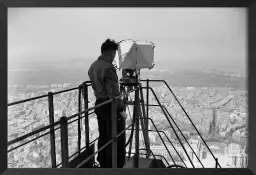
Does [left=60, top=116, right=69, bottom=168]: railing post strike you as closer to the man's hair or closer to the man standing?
the man standing

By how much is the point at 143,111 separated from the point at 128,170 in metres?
2.59

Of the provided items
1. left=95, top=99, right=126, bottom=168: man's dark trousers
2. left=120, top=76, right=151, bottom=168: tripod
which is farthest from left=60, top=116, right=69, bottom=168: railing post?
left=120, top=76, right=151, bottom=168: tripod

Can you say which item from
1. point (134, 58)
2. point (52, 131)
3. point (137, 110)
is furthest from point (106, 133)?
point (134, 58)

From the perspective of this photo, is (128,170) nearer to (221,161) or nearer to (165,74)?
(221,161)

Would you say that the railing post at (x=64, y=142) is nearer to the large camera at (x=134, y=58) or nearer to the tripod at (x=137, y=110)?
the tripod at (x=137, y=110)

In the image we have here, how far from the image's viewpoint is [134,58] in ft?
15.2

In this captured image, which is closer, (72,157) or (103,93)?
(103,93)

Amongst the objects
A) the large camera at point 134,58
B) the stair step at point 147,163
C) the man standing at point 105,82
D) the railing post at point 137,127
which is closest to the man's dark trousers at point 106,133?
the man standing at point 105,82

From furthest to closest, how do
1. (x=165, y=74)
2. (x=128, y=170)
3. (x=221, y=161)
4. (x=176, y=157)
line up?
(x=165, y=74), (x=221, y=161), (x=176, y=157), (x=128, y=170)

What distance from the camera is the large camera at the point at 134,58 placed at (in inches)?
180

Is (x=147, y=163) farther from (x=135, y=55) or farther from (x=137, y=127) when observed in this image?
(x=135, y=55)

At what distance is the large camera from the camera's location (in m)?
4.58
